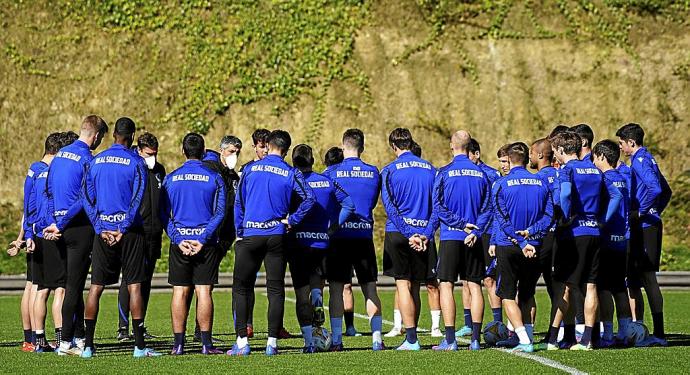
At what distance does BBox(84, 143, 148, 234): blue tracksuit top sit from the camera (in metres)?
11.7

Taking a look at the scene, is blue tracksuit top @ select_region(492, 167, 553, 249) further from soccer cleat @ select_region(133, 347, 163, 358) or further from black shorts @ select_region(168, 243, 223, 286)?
soccer cleat @ select_region(133, 347, 163, 358)

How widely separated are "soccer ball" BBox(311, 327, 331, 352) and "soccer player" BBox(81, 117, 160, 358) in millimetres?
1630

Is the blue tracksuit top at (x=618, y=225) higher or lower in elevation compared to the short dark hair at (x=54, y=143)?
lower

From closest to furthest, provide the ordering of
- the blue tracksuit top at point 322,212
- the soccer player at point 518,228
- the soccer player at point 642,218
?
1. the soccer player at point 518,228
2. the blue tracksuit top at point 322,212
3. the soccer player at point 642,218

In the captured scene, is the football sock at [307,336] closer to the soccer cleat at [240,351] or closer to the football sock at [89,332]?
the soccer cleat at [240,351]

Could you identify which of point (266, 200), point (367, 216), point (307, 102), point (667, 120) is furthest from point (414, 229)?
point (667, 120)

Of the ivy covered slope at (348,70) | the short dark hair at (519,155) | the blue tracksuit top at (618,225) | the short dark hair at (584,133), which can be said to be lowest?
the blue tracksuit top at (618,225)

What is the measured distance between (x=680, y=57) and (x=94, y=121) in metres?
19.3

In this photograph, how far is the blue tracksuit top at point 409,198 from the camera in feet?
41.2

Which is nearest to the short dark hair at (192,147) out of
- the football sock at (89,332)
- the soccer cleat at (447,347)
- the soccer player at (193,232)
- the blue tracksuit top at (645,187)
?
the soccer player at (193,232)

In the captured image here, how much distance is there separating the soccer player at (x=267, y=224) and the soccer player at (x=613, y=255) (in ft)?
11.0

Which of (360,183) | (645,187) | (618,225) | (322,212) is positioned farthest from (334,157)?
(645,187)

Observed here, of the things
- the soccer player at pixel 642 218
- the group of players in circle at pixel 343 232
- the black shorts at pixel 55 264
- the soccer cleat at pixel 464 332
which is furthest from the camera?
the soccer cleat at pixel 464 332

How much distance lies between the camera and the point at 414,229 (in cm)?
1253
